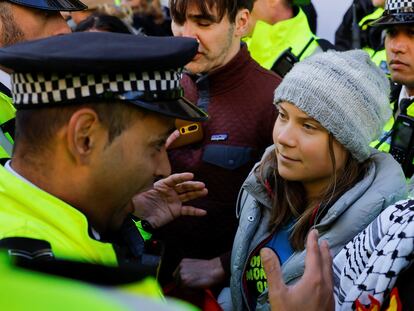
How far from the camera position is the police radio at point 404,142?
130 inches

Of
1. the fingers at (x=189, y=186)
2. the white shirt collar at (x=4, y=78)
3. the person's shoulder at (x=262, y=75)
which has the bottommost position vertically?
the fingers at (x=189, y=186)

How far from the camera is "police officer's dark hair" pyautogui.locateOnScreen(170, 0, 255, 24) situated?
3111 mm

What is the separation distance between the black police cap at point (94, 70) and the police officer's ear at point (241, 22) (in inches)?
59.9

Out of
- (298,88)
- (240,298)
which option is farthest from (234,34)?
(240,298)

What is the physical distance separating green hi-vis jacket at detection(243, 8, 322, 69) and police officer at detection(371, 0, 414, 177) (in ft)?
3.46

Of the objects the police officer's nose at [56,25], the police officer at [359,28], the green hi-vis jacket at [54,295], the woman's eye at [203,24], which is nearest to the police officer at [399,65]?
the woman's eye at [203,24]

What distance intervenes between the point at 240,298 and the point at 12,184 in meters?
1.33

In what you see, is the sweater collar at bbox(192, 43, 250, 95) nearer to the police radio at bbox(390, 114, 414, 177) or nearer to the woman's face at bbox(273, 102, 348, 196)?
the woman's face at bbox(273, 102, 348, 196)

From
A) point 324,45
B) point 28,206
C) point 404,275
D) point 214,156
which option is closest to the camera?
point 28,206

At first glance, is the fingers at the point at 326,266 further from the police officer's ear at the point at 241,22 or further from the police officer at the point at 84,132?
the police officer's ear at the point at 241,22

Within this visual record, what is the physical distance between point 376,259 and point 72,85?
3.25 ft

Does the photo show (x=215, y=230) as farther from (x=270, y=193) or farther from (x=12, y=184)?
(x=12, y=184)

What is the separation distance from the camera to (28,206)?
4.99 ft

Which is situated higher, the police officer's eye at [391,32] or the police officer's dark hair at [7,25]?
the police officer's dark hair at [7,25]
